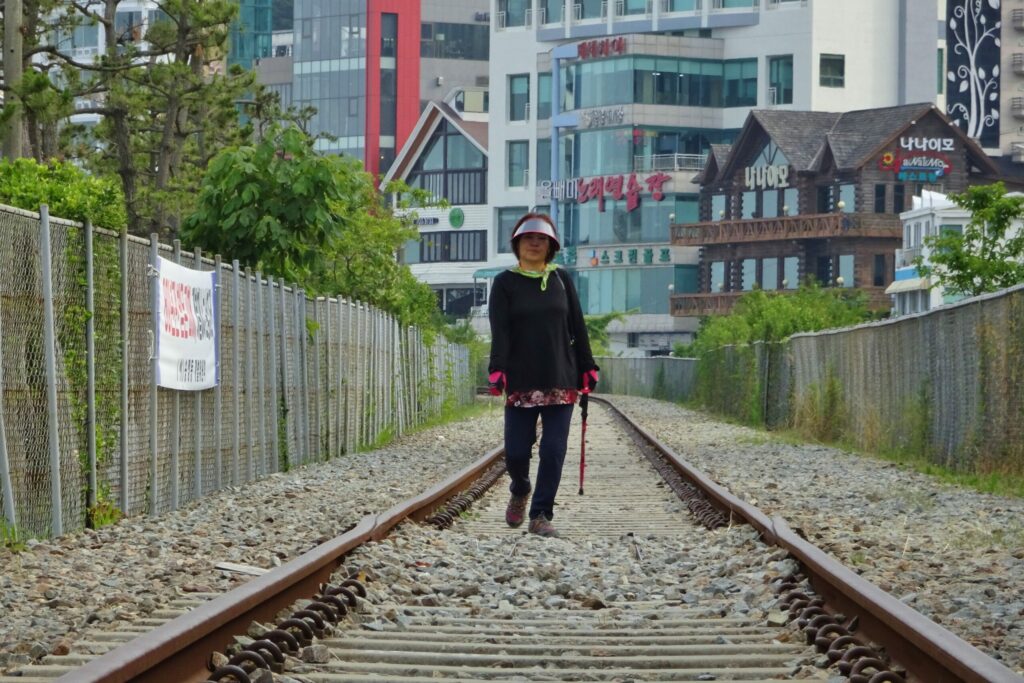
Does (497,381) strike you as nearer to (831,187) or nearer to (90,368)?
(90,368)

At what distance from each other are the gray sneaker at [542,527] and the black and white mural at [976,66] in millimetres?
87221

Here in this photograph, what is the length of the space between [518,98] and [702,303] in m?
22.3

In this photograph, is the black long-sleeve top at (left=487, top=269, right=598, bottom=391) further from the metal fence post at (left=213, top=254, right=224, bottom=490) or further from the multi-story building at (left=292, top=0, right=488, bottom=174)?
the multi-story building at (left=292, top=0, right=488, bottom=174)

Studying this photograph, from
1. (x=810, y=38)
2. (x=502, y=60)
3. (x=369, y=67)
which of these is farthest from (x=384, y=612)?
(x=369, y=67)

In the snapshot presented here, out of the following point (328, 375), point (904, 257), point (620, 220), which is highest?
point (620, 220)

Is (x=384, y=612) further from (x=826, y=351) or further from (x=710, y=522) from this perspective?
(x=826, y=351)

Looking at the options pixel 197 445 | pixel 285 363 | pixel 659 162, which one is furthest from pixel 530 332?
pixel 659 162

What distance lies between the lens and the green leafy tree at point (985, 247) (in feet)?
101

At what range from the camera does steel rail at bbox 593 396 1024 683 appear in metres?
5.36

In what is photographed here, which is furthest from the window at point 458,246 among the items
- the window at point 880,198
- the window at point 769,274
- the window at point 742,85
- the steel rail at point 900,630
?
the steel rail at point 900,630

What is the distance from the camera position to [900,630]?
617cm

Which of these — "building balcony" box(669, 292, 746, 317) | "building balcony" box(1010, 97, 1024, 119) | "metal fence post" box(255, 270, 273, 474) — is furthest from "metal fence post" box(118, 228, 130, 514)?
"building balcony" box(1010, 97, 1024, 119)

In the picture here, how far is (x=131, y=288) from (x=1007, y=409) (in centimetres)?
871

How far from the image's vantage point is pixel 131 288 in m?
13.4
